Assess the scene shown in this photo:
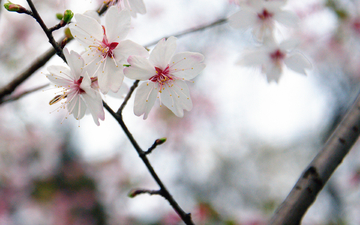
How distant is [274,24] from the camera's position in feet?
4.27

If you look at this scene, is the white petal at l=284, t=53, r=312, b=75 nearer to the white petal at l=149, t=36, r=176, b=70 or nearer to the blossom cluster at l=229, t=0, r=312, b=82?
the blossom cluster at l=229, t=0, r=312, b=82

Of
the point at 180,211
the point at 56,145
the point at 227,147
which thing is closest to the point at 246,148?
the point at 227,147

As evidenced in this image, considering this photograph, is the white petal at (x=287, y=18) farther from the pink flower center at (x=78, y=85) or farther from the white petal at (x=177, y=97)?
the pink flower center at (x=78, y=85)

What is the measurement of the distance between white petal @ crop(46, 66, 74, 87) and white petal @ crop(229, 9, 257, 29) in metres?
0.80

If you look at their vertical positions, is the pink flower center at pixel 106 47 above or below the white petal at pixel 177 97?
above

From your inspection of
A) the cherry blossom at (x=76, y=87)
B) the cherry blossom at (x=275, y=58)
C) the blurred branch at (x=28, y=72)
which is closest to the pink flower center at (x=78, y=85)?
the cherry blossom at (x=76, y=87)

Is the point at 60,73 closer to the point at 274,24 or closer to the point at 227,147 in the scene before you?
the point at 274,24

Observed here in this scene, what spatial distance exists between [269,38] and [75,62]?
0.98 metres

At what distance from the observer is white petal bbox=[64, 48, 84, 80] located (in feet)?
2.14

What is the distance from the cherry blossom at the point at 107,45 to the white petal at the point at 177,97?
0.16m

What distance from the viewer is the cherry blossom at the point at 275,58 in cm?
125

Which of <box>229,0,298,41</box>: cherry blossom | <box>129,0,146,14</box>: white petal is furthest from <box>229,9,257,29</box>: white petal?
<box>129,0,146,14</box>: white petal

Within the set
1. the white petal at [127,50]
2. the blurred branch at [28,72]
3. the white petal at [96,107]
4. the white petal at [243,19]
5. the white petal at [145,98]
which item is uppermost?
the white petal at [243,19]

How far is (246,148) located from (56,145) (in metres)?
5.30
